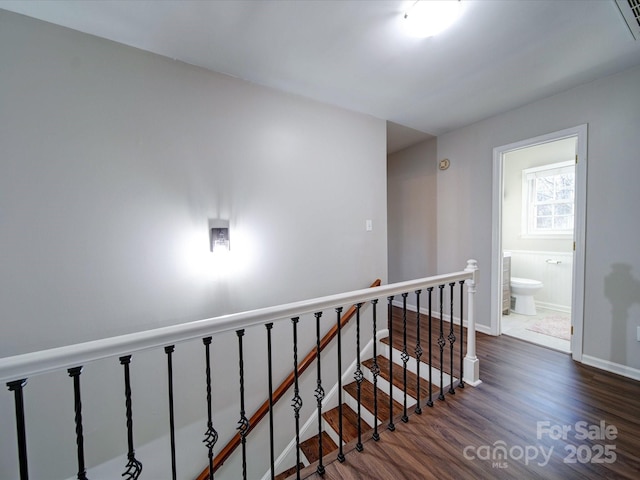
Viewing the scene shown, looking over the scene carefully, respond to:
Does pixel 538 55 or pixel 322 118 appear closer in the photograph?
pixel 538 55

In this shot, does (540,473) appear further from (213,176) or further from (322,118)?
(322,118)

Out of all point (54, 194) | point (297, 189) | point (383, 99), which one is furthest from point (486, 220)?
point (54, 194)

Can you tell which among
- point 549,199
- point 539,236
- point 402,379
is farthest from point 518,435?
point 549,199

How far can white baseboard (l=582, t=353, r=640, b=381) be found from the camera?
2.08 meters

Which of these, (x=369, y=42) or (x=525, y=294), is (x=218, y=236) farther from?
(x=525, y=294)

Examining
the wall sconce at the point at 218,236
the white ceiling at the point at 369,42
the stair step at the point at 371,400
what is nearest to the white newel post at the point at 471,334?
the stair step at the point at 371,400

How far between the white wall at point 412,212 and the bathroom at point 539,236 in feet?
3.09

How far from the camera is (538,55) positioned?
1.84 metres

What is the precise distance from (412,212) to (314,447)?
3.13 m

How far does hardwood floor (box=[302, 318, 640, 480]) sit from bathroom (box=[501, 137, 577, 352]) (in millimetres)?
1335

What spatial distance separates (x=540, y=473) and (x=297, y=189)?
2.33 meters

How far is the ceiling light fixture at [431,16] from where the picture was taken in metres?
1.40

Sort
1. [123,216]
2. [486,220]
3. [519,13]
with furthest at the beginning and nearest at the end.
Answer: [486,220] → [123,216] → [519,13]

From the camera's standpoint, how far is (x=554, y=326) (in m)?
3.22
